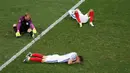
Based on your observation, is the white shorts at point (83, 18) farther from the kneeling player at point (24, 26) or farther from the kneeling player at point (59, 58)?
the kneeling player at point (59, 58)

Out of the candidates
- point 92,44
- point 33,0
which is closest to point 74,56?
point 92,44

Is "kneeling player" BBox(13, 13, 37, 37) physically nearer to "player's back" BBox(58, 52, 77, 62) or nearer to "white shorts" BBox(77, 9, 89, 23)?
"player's back" BBox(58, 52, 77, 62)

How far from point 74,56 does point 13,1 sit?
657 centimetres

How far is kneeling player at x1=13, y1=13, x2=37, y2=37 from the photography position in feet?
47.2

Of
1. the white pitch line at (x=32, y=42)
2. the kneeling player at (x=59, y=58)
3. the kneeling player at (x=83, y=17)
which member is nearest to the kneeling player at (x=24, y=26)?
the white pitch line at (x=32, y=42)

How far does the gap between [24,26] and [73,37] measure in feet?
6.58

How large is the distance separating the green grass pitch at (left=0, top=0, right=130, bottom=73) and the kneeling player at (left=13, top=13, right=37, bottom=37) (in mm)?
281

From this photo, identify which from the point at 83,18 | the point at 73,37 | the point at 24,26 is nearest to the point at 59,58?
the point at 73,37

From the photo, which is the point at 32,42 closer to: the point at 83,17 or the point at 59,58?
Result: the point at 59,58

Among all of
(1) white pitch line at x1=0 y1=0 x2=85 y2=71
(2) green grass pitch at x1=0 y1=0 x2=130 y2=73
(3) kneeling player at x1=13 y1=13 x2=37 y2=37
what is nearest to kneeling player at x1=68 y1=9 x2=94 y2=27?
(2) green grass pitch at x1=0 y1=0 x2=130 y2=73

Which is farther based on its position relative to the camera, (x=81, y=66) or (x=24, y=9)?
(x=24, y=9)

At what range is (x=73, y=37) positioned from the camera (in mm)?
14812

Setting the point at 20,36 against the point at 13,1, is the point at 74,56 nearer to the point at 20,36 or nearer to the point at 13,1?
the point at 20,36

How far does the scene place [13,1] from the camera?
18.2 metres
